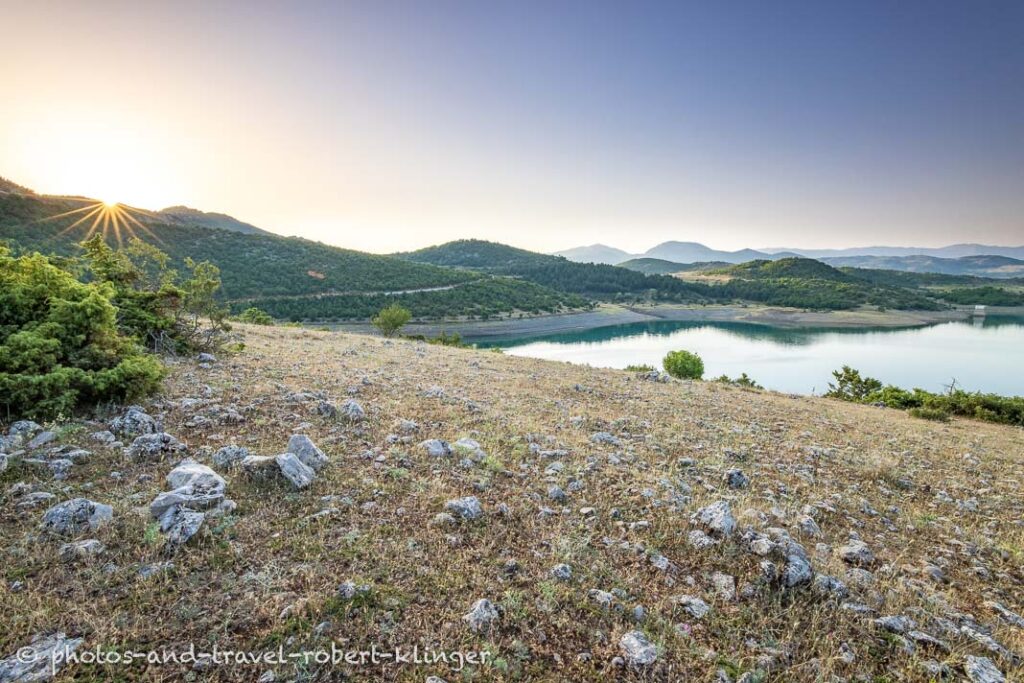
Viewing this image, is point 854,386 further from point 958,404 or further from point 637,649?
point 637,649

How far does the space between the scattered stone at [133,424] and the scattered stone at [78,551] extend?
246cm

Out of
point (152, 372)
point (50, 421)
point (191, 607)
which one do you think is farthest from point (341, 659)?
point (152, 372)

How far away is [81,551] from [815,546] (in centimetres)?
660

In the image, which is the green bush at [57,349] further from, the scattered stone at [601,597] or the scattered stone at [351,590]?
the scattered stone at [601,597]

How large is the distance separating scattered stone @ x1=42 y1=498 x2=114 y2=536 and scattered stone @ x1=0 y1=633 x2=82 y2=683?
1.22m

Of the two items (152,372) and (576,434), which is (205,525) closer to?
(152,372)

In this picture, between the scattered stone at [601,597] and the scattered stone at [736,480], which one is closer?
the scattered stone at [601,597]

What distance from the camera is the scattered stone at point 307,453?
5047 millimetres

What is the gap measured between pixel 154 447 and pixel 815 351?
77.1m

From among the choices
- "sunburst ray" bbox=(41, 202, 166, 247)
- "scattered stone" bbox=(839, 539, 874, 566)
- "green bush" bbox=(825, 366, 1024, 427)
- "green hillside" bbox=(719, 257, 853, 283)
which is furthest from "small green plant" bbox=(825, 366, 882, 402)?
"green hillside" bbox=(719, 257, 853, 283)

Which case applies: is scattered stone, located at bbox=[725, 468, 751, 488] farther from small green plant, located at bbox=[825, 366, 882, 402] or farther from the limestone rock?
small green plant, located at bbox=[825, 366, 882, 402]

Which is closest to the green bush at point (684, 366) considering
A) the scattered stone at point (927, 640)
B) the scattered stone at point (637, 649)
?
the scattered stone at point (927, 640)

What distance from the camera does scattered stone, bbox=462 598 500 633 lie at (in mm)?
3055

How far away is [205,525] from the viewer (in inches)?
146
